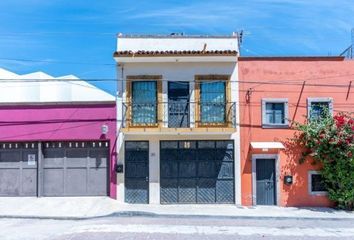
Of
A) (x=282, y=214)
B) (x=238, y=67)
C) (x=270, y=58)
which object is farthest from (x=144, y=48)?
(x=282, y=214)

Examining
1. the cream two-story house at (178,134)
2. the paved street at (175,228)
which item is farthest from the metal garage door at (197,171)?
the paved street at (175,228)

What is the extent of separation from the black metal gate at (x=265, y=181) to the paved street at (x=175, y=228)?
3.15 m

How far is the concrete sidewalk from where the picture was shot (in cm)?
1627

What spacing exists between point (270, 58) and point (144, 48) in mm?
5243

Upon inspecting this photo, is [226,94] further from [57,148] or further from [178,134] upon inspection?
[57,148]

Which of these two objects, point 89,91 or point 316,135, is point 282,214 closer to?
point 316,135

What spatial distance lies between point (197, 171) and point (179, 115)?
240 cm

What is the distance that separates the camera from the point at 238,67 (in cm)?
1952

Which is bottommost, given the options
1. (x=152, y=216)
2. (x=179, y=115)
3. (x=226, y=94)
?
(x=152, y=216)

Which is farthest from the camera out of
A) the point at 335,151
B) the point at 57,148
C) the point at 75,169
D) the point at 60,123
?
the point at 57,148

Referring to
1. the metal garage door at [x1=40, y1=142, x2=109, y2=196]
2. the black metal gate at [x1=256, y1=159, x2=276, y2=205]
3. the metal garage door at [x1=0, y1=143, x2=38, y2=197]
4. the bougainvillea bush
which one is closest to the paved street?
the bougainvillea bush

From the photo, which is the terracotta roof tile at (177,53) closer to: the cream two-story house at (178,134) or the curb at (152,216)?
the cream two-story house at (178,134)

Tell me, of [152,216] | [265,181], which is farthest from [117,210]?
[265,181]

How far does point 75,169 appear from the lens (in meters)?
19.6
